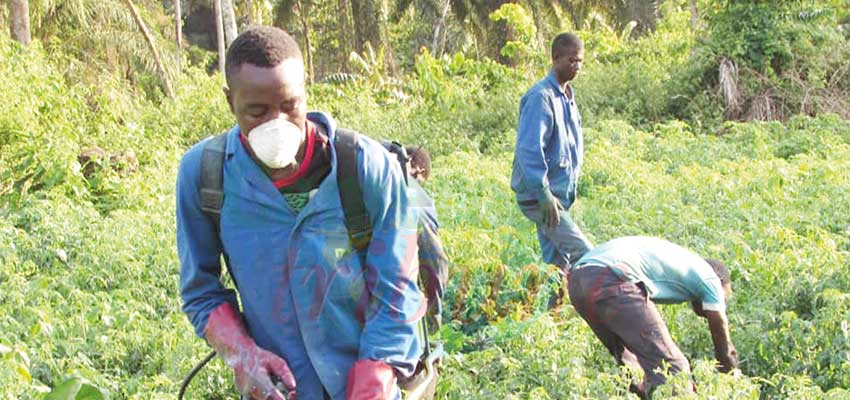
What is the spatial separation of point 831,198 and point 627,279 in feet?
13.8

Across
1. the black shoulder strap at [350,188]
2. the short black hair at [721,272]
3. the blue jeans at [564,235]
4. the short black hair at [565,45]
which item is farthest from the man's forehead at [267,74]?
the short black hair at [565,45]

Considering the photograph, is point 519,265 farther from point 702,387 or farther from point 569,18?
point 569,18

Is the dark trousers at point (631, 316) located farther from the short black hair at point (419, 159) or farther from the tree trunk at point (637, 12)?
the tree trunk at point (637, 12)

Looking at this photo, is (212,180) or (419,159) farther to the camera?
(419,159)

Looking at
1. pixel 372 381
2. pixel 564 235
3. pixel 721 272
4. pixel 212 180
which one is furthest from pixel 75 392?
pixel 564 235

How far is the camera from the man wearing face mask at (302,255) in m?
2.17

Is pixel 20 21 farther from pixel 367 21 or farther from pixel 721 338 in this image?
pixel 721 338

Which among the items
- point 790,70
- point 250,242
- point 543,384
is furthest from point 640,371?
point 790,70

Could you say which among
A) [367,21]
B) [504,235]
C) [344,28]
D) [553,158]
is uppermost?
[553,158]

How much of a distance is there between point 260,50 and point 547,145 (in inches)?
152

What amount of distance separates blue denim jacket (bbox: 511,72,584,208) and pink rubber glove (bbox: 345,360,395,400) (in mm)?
3507

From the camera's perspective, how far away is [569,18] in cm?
2700

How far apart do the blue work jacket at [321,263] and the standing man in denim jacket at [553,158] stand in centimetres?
339

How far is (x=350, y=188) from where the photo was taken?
220 centimetres
